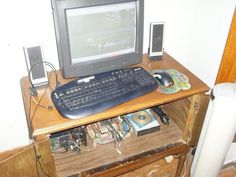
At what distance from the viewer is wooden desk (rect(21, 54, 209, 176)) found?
1.15m

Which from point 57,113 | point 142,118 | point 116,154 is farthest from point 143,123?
→ point 57,113

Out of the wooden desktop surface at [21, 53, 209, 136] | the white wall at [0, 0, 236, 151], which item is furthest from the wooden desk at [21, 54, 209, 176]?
the white wall at [0, 0, 236, 151]

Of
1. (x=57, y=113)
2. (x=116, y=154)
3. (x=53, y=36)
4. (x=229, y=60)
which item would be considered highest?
(x=53, y=36)

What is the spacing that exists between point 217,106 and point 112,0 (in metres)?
0.68

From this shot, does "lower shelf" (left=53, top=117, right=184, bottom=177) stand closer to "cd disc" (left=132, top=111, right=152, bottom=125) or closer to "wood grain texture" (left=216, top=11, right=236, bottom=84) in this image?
"cd disc" (left=132, top=111, right=152, bottom=125)

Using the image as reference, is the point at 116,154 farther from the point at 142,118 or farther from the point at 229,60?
the point at 229,60

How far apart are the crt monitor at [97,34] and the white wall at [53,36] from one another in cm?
22

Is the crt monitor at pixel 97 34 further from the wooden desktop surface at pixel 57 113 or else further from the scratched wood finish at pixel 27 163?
the scratched wood finish at pixel 27 163

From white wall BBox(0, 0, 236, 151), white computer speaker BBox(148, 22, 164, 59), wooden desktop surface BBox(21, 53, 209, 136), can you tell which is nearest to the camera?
wooden desktop surface BBox(21, 53, 209, 136)

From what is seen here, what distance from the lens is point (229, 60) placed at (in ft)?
4.72

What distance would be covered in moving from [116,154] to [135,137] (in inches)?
6.5

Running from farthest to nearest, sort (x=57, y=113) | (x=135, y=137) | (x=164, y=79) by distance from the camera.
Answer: (x=135, y=137) < (x=164, y=79) < (x=57, y=113)

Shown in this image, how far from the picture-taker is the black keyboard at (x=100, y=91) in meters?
1.14

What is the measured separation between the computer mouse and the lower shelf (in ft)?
1.13
